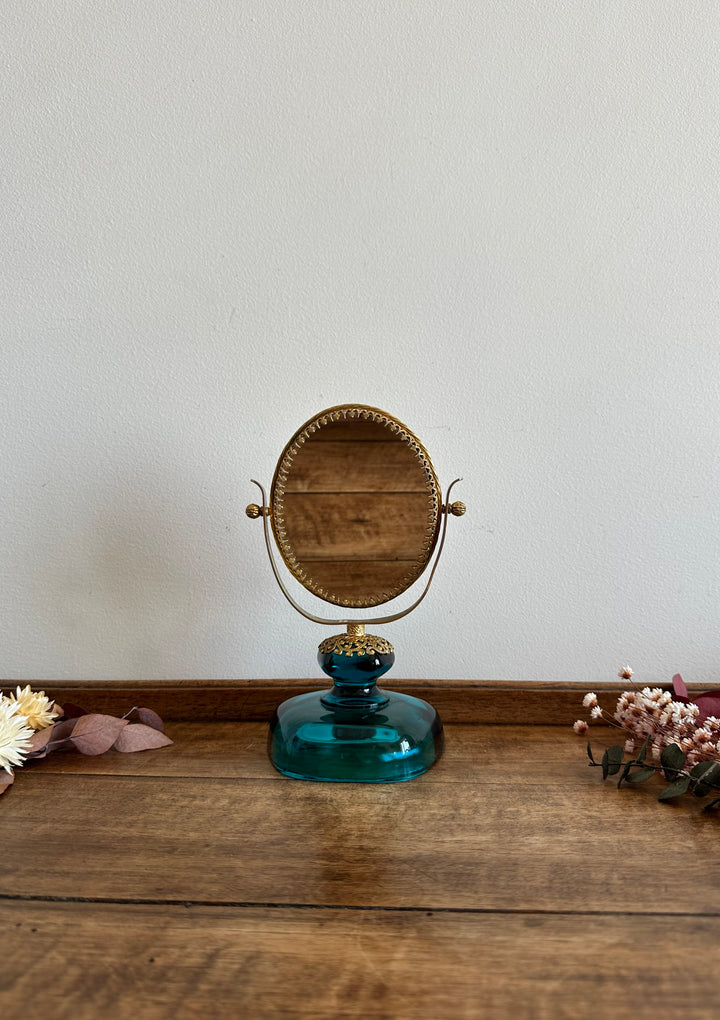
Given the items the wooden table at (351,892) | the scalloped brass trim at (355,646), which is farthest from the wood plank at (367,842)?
the scalloped brass trim at (355,646)

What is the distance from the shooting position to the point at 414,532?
92cm

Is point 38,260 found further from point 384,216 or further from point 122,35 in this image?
point 384,216

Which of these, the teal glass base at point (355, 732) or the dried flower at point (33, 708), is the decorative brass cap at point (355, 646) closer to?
the teal glass base at point (355, 732)

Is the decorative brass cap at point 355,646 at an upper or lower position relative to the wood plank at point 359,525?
lower

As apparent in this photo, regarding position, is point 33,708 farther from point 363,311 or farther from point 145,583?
point 363,311

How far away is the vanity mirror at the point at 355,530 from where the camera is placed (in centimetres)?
90

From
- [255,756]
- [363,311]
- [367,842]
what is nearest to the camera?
[367,842]

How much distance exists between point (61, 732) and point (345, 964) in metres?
0.55

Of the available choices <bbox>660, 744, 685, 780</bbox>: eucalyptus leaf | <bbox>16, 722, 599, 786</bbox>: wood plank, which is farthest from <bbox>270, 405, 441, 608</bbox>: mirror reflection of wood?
<bbox>660, 744, 685, 780</bbox>: eucalyptus leaf

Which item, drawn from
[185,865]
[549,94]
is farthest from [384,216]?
[185,865]

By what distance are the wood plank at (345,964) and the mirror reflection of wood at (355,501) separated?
394 mm

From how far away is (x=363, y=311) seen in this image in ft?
3.52

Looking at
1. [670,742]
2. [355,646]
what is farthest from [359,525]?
[670,742]

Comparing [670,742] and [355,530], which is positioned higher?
[355,530]
